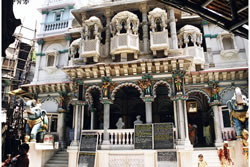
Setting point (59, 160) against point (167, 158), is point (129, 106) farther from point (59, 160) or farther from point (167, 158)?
point (167, 158)

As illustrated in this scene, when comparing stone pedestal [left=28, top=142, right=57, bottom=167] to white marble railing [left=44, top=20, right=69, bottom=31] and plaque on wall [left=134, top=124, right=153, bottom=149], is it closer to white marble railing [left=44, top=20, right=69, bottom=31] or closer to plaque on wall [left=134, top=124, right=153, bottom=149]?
plaque on wall [left=134, top=124, right=153, bottom=149]

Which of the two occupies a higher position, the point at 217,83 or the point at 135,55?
the point at 135,55

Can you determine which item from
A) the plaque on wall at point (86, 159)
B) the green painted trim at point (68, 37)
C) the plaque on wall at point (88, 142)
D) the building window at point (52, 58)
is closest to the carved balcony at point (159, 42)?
the plaque on wall at point (88, 142)

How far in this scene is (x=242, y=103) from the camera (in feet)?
31.8

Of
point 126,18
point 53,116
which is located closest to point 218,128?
point 126,18

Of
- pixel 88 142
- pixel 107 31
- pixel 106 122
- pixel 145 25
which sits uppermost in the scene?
pixel 145 25

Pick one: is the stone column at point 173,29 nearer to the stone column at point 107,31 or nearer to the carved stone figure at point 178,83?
the carved stone figure at point 178,83

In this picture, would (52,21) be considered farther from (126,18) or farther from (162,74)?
(162,74)

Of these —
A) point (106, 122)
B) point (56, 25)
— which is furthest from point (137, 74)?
point (56, 25)

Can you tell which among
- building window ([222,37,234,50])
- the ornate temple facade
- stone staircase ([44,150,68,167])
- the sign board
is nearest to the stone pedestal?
stone staircase ([44,150,68,167])

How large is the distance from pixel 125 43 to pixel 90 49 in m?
2.25

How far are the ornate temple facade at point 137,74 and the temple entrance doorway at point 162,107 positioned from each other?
75mm

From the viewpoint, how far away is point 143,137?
418 inches

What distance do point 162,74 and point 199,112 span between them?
20.3 ft
